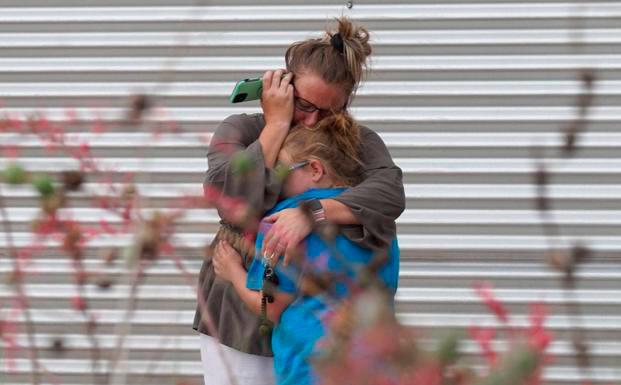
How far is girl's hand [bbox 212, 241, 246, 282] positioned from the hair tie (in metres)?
0.64

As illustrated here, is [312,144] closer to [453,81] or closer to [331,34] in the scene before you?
[331,34]

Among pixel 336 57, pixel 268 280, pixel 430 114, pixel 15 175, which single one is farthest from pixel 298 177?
pixel 430 114

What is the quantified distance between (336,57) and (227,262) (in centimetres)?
65

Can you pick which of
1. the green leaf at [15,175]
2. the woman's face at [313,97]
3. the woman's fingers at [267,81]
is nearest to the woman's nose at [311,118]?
the woman's face at [313,97]

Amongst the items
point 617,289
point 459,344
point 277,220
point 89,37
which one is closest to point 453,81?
point 617,289

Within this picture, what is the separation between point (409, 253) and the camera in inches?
183

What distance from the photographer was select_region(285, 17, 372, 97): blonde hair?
304 centimetres

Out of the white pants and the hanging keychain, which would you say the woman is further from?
the hanging keychain

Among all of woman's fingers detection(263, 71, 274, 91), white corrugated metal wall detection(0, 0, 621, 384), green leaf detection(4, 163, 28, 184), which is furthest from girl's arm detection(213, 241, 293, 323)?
white corrugated metal wall detection(0, 0, 621, 384)

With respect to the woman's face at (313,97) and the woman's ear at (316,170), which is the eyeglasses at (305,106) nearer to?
the woman's face at (313,97)

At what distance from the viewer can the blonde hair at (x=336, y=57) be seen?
3.04 meters

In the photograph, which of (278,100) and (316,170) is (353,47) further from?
(316,170)

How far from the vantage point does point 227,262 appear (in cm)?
280

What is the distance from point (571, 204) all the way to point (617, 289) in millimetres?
408
